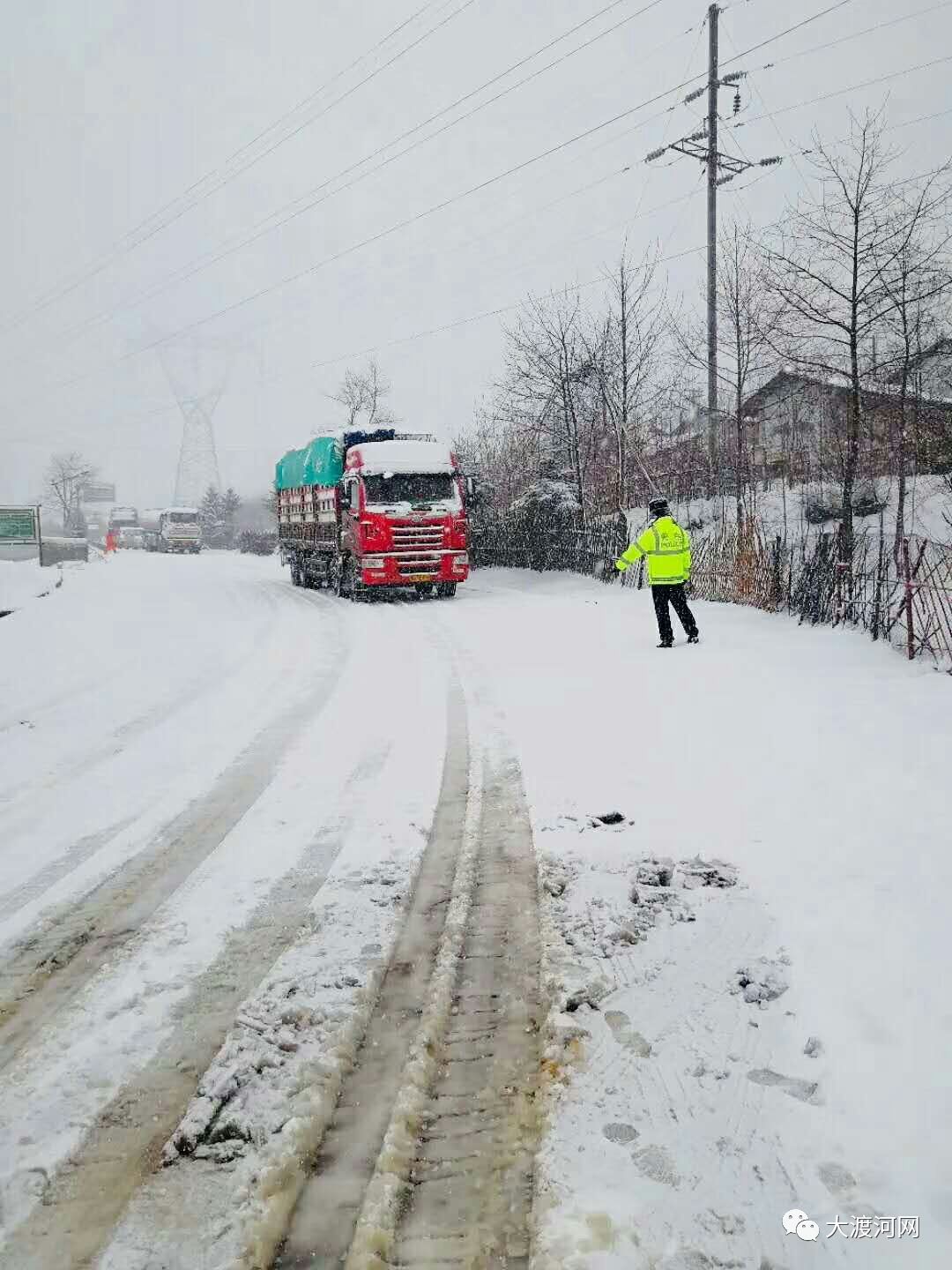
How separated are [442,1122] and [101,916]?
6.87ft

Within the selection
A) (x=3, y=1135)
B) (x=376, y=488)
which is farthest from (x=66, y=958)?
(x=376, y=488)

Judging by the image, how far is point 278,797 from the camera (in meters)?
5.21

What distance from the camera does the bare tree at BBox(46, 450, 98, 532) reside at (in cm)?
7231

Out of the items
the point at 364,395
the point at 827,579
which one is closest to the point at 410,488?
the point at 827,579

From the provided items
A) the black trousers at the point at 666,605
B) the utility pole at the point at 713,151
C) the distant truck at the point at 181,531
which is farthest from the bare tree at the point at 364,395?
the black trousers at the point at 666,605

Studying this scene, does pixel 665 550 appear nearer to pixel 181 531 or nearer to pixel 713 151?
pixel 713 151

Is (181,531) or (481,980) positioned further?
(181,531)

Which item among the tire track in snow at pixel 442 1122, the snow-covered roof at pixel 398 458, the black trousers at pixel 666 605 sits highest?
the snow-covered roof at pixel 398 458

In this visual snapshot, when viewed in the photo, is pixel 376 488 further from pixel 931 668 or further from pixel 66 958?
pixel 66 958

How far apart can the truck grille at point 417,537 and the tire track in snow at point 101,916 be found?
12.3 metres

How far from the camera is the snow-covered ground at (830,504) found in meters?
22.8

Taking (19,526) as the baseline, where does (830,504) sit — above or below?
above

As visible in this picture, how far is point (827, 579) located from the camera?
457 inches

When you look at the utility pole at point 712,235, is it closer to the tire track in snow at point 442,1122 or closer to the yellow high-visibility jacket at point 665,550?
the yellow high-visibility jacket at point 665,550
